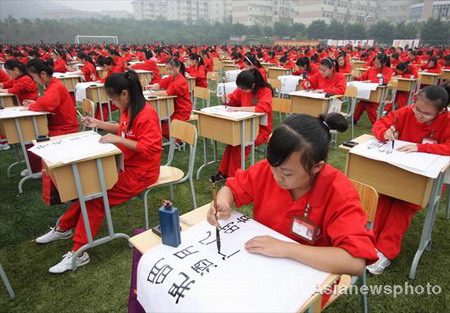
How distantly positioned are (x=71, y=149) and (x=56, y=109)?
1717mm

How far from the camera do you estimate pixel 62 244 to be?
2.56m

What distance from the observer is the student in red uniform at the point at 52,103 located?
11.0 feet

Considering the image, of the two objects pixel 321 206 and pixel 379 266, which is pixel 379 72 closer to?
pixel 379 266

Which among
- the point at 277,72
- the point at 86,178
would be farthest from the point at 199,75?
the point at 86,178

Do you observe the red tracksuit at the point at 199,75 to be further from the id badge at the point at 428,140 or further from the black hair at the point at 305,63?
the id badge at the point at 428,140

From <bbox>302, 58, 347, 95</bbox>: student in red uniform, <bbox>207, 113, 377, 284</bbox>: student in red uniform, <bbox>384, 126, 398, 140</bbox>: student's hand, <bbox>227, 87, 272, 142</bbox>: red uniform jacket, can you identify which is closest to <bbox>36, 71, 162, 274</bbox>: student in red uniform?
<bbox>207, 113, 377, 284</bbox>: student in red uniform

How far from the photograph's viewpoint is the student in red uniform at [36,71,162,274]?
7.38ft

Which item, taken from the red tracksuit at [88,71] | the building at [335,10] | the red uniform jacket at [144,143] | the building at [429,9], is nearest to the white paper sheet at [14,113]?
the red uniform jacket at [144,143]

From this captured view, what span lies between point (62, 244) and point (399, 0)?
75.7m

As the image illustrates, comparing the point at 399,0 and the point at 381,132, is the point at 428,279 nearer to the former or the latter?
the point at 381,132

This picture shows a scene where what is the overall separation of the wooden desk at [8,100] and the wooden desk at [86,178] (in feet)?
10.4

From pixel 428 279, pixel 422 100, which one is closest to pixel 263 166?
pixel 422 100

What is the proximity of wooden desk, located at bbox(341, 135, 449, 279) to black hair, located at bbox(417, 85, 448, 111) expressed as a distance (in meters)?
0.50

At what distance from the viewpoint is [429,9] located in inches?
1909
